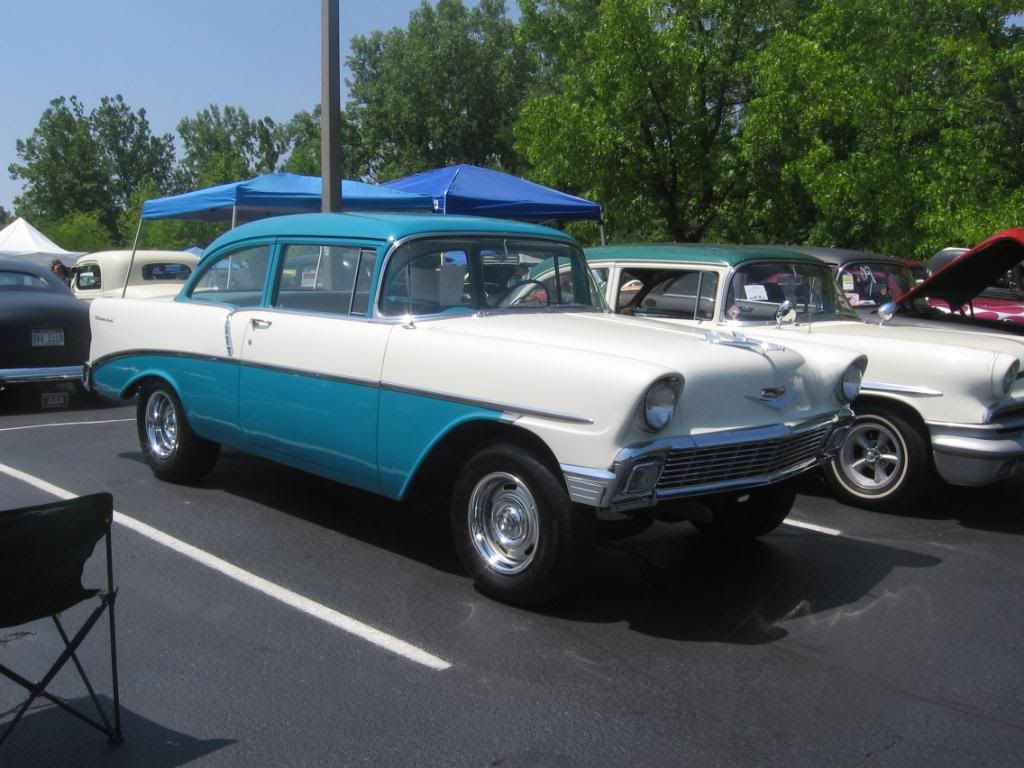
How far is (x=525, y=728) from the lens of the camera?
3445mm

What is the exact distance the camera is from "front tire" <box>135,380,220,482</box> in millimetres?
6512

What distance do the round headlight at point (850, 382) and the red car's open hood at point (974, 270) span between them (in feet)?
8.93

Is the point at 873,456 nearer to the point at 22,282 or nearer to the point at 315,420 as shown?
the point at 315,420

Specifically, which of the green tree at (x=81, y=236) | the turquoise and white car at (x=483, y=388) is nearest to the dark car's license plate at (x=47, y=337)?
the turquoise and white car at (x=483, y=388)

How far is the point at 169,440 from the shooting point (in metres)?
6.74

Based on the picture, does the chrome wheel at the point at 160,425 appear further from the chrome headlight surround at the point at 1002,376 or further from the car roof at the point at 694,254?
the chrome headlight surround at the point at 1002,376

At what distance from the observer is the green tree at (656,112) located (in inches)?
725

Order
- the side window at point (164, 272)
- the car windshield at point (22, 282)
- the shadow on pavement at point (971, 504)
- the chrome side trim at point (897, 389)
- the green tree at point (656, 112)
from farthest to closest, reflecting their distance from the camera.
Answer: the green tree at point (656, 112) < the side window at point (164, 272) < the car windshield at point (22, 282) < the shadow on pavement at point (971, 504) < the chrome side trim at point (897, 389)

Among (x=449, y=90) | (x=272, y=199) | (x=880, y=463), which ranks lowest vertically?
(x=880, y=463)

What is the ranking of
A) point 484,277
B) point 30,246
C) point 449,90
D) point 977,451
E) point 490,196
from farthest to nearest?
point 449,90 < point 30,246 < point 490,196 < point 977,451 < point 484,277

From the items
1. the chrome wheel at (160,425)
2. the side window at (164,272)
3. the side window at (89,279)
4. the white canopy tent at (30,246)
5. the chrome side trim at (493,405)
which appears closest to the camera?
the chrome side trim at (493,405)

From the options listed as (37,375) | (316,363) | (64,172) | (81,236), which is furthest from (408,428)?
(64,172)

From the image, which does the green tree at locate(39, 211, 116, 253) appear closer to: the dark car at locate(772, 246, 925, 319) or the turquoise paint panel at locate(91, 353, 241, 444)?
the turquoise paint panel at locate(91, 353, 241, 444)

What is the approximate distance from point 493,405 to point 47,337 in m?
7.29
